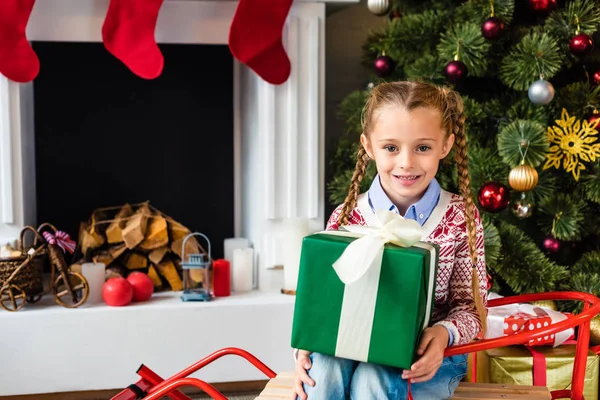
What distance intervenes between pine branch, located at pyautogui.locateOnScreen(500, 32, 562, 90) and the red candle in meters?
1.08

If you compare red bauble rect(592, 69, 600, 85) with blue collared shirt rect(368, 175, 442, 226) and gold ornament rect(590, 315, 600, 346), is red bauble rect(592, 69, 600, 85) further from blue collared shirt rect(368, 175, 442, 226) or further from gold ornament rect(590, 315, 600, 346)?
blue collared shirt rect(368, 175, 442, 226)

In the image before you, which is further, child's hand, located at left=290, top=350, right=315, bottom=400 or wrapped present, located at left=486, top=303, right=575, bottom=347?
wrapped present, located at left=486, top=303, right=575, bottom=347

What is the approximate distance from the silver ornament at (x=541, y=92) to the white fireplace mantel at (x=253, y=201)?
713mm

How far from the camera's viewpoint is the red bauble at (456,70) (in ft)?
7.02

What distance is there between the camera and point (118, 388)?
90.0 inches

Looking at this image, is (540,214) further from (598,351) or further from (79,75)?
(79,75)

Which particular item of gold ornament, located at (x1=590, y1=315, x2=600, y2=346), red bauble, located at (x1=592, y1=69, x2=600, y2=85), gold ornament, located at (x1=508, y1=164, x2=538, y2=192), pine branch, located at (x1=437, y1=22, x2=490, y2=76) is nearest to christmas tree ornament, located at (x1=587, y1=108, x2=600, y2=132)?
red bauble, located at (x1=592, y1=69, x2=600, y2=85)

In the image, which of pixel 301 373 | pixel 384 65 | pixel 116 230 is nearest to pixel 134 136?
pixel 116 230

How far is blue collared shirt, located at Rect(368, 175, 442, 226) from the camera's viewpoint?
1410 millimetres

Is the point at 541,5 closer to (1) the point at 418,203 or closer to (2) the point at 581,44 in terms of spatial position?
(2) the point at 581,44

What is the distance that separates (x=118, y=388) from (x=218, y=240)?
0.74 meters

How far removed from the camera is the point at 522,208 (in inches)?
85.5

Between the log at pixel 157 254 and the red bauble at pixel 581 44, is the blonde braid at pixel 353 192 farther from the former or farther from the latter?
the log at pixel 157 254

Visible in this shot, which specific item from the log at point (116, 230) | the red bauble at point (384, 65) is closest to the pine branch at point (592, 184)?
the red bauble at point (384, 65)
